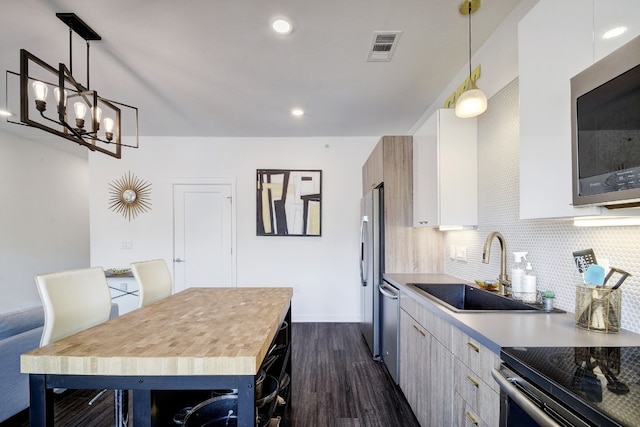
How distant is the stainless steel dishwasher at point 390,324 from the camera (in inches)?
95.6

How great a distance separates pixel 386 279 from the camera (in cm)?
267

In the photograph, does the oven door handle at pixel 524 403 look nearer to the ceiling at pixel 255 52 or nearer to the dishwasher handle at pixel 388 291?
the dishwasher handle at pixel 388 291

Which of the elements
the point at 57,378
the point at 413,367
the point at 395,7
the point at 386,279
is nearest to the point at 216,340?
the point at 57,378

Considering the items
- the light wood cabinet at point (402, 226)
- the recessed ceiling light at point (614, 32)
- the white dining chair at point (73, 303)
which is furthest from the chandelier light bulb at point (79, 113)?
the recessed ceiling light at point (614, 32)

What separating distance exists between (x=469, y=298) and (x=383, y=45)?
6.47 ft

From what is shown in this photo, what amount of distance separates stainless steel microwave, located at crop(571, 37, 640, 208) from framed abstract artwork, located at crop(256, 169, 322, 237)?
11.2ft

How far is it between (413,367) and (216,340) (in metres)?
Answer: 1.48

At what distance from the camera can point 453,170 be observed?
2.22 metres

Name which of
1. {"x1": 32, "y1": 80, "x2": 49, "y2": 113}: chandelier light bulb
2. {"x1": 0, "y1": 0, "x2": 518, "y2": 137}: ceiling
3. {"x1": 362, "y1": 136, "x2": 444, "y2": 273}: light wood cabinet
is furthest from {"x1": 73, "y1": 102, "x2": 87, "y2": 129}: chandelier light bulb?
{"x1": 362, "y1": 136, "x2": 444, "y2": 273}: light wood cabinet

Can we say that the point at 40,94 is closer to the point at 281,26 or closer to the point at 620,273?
the point at 281,26

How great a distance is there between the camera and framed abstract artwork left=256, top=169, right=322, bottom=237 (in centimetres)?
432

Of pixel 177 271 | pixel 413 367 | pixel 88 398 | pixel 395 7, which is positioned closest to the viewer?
pixel 395 7

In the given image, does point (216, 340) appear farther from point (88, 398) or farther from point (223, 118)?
point (223, 118)

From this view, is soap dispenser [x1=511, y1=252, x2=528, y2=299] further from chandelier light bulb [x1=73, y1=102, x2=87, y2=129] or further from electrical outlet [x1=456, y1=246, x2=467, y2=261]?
chandelier light bulb [x1=73, y1=102, x2=87, y2=129]
